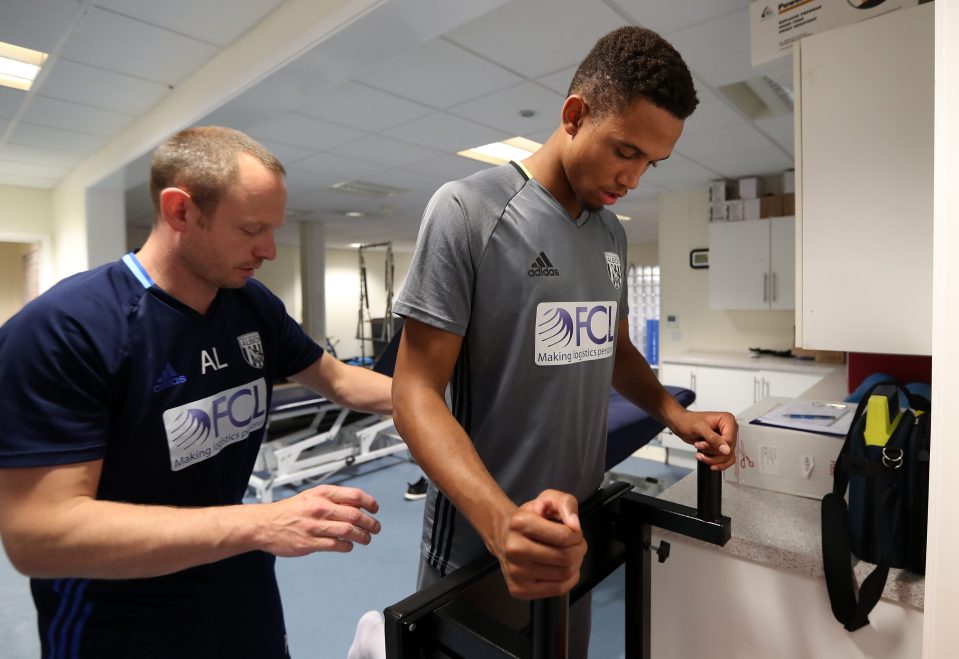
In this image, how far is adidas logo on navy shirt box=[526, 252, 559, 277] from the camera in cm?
84

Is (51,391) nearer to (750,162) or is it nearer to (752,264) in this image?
(750,162)

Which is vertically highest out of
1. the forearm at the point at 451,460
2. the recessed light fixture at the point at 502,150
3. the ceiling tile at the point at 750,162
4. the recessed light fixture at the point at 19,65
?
the recessed light fixture at the point at 19,65

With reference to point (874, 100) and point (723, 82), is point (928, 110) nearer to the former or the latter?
point (874, 100)

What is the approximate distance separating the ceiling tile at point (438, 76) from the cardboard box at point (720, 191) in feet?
9.34

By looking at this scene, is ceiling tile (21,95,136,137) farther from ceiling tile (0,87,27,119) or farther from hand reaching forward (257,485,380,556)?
hand reaching forward (257,485,380,556)

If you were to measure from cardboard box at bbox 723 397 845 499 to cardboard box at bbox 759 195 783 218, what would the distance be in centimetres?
388

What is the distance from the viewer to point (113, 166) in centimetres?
416

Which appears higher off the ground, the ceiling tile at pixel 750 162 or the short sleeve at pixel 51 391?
the ceiling tile at pixel 750 162

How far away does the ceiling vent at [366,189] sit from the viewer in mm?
5277

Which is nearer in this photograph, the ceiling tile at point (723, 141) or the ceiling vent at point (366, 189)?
the ceiling tile at point (723, 141)

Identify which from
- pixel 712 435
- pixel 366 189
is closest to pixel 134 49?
pixel 366 189

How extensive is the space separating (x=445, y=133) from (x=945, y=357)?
3.38 meters

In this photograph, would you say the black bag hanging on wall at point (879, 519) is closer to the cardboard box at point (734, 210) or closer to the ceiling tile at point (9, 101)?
the cardboard box at point (734, 210)

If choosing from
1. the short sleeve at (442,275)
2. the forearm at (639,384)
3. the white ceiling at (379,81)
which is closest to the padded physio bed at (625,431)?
the forearm at (639,384)
